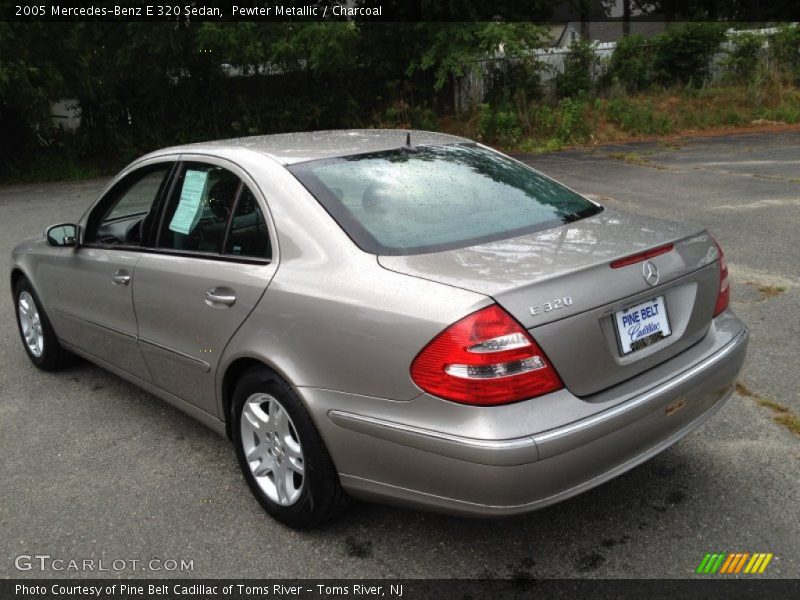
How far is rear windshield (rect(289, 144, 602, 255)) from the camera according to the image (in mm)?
3219

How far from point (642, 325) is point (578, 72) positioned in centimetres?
1862

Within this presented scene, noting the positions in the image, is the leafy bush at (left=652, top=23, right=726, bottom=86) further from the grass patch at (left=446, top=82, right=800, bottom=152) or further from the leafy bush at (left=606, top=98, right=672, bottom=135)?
the leafy bush at (left=606, top=98, right=672, bottom=135)

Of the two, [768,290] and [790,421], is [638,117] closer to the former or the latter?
[768,290]

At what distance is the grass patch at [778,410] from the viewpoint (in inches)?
157

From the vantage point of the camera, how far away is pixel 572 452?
2.70 meters

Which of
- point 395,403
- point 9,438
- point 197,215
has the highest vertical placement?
point 197,215

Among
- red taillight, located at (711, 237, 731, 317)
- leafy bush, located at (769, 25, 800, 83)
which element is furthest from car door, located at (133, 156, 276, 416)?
leafy bush, located at (769, 25, 800, 83)

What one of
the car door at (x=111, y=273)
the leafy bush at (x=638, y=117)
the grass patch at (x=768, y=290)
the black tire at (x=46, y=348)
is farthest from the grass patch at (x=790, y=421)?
the leafy bush at (x=638, y=117)

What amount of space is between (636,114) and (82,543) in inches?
682

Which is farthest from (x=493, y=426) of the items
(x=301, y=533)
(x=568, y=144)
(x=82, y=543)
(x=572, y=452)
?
(x=568, y=144)

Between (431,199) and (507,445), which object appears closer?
(507,445)

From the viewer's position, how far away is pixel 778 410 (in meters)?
4.17

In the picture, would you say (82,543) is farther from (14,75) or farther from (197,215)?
(14,75)

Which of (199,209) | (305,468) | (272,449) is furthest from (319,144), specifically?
(305,468)
